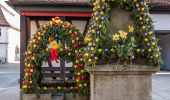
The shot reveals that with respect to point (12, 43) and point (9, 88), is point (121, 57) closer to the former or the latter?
point (9, 88)

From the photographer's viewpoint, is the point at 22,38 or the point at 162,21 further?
the point at 162,21

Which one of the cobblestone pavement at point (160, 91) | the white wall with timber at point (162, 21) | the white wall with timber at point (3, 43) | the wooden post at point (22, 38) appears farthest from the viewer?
the white wall with timber at point (3, 43)

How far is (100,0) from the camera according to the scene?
6.71 m

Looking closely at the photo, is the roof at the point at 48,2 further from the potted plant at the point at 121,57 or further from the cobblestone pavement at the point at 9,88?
the potted plant at the point at 121,57

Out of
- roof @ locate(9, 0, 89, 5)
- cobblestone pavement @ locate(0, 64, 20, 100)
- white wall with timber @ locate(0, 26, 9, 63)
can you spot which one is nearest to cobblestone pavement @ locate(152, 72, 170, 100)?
roof @ locate(9, 0, 89, 5)

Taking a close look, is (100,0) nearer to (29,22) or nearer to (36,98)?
(36,98)

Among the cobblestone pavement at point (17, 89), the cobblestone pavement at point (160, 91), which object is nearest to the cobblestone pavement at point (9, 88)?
the cobblestone pavement at point (17, 89)

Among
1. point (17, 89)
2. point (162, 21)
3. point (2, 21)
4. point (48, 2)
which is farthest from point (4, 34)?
point (48, 2)

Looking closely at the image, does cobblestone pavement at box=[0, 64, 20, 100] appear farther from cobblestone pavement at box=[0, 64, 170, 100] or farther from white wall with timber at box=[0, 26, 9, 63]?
white wall with timber at box=[0, 26, 9, 63]

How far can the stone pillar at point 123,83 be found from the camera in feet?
21.1

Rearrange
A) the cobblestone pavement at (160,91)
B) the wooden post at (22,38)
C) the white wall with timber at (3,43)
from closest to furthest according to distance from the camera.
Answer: the cobblestone pavement at (160,91)
the wooden post at (22,38)
the white wall with timber at (3,43)

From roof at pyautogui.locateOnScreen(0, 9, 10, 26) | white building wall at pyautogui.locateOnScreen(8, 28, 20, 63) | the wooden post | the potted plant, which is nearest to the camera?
the potted plant

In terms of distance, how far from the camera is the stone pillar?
254 inches

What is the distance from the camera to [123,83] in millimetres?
6520
